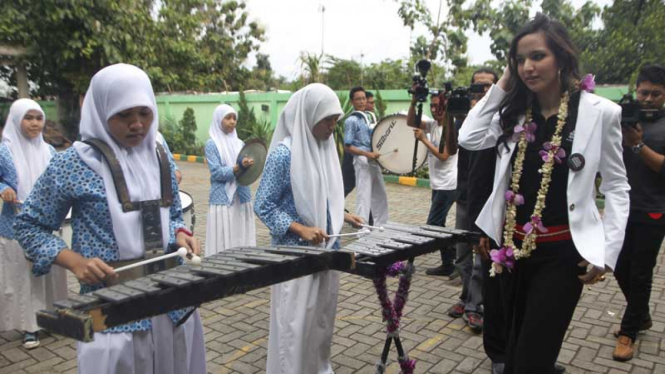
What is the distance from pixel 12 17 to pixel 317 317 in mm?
13535

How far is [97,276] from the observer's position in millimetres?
2051

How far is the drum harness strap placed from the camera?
220 centimetres

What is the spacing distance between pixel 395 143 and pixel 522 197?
4.20 meters

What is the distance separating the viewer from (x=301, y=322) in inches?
121

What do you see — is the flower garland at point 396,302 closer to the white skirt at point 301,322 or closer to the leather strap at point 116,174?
the white skirt at point 301,322

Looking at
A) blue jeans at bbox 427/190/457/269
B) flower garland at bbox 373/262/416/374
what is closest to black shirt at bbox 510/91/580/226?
flower garland at bbox 373/262/416/374

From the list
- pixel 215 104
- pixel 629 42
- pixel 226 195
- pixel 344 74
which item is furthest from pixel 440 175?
pixel 215 104

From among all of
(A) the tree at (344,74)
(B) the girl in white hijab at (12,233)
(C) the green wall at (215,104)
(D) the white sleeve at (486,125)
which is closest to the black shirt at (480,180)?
(D) the white sleeve at (486,125)

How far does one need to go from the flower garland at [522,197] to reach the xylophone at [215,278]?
27 cm

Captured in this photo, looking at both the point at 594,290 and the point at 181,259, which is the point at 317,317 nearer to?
the point at 181,259

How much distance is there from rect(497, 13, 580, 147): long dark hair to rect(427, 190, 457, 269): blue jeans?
9.25ft

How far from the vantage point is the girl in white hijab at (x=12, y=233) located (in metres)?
4.23

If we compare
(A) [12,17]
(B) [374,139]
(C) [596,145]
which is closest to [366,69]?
(A) [12,17]

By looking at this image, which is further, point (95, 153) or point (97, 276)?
point (95, 153)
